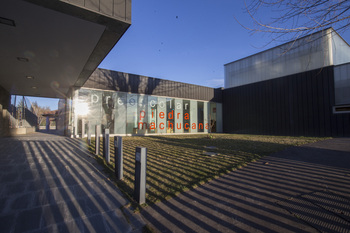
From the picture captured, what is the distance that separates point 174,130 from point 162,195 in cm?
1313

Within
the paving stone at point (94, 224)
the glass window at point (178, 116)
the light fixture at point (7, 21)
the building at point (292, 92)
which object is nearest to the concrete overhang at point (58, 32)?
the light fixture at point (7, 21)

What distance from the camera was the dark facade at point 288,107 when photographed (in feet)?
39.6

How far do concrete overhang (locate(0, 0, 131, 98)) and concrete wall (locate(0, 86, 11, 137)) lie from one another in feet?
14.9

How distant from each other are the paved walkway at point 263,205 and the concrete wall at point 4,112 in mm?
13757

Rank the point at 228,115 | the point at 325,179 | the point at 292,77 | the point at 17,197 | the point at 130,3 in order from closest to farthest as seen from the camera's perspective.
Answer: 1. the point at 17,197
2. the point at 325,179
3. the point at 130,3
4. the point at 292,77
5. the point at 228,115

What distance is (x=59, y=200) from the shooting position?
2.72m

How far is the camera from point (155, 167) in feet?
14.4

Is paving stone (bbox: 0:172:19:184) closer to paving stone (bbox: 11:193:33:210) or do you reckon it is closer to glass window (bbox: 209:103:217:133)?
paving stone (bbox: 11:193:33:210)

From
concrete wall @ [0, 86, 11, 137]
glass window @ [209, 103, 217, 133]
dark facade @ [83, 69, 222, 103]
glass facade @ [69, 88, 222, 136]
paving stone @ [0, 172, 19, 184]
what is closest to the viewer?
paving stone @ [0, 172, 19, 184]

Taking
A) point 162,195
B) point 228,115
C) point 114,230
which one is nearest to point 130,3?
point 162,195

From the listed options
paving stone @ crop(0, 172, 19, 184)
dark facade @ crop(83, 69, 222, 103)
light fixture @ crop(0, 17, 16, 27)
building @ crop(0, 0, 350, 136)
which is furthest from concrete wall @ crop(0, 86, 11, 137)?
paving stone @ crop(0, 172, 19, 184)

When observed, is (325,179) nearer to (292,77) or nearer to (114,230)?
(114,230)

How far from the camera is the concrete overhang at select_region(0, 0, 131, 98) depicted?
146 inches

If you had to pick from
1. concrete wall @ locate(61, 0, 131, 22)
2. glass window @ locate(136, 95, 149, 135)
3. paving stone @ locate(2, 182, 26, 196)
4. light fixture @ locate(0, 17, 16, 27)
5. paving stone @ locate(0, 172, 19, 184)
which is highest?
concrete wall @ locate(61, 0, 131, 22)
